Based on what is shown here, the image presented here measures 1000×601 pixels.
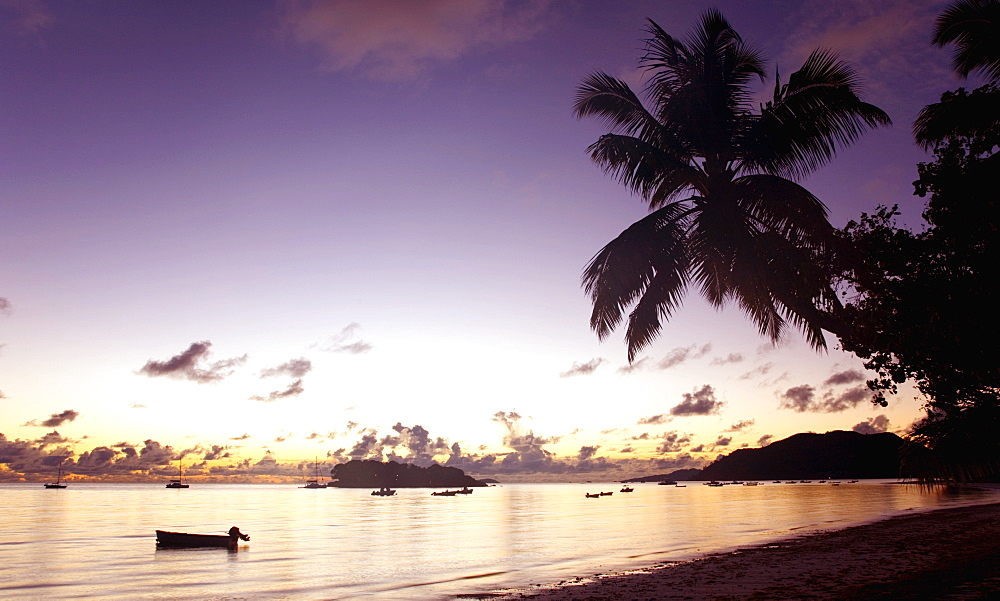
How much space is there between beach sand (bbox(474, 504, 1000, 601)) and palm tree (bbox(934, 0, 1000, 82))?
9193mm

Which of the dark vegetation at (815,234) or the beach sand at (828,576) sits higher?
the dark vegetation at (815,234)

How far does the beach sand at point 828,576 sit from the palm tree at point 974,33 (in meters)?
9.19

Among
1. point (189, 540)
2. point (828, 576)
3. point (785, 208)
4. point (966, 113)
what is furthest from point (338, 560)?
point (966, 113)

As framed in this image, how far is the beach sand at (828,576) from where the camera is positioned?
11359 millimetres

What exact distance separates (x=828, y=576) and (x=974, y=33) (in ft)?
35.6

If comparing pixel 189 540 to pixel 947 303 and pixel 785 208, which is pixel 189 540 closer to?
pixel 785 208

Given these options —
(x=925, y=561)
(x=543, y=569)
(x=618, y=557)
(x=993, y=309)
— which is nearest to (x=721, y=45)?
(x=993, y=309)

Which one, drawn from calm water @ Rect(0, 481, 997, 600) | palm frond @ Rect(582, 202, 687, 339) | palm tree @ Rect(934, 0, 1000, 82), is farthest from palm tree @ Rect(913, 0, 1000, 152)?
calm water @ Rect(0, 481, 997, 600)

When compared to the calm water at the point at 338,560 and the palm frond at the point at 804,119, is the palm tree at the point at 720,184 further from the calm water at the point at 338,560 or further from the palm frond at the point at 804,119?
the calm water at the point at 338,560

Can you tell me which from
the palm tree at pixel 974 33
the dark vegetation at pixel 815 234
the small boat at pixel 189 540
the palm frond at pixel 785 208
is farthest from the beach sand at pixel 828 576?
the small boat at pixel 189 540

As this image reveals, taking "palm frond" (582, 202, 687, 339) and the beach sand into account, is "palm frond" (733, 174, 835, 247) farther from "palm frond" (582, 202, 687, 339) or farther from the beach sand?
the beach sand

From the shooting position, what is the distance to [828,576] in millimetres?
13688

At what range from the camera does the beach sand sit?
1136 cm

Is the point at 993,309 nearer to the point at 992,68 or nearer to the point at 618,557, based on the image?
the point at 992,68
